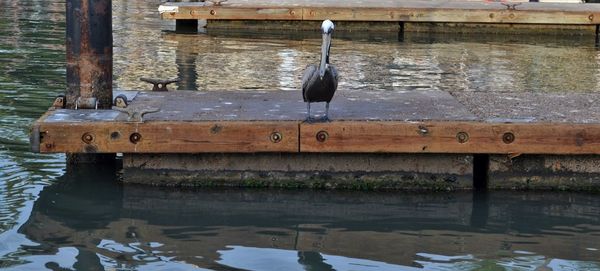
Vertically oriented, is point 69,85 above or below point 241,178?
above

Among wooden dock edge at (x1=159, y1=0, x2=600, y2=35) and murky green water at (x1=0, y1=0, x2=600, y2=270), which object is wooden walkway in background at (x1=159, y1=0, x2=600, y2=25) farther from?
murky green water at (x1=0, y1=0, x2=600, y2=270)

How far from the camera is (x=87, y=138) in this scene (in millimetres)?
9930

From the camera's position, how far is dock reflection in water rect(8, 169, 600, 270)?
8.47m

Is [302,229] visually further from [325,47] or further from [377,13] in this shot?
[377,13]

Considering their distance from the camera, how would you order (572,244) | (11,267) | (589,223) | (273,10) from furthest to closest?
(273,10), (589,223), (572,244), (11,267)

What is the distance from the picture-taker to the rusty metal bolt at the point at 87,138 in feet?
32.6

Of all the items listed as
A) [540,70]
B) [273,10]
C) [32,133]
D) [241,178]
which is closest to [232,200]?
[241,178]

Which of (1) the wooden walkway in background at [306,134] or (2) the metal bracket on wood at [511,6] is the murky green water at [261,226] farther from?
(2) the metal bracket on wood at [511,6]

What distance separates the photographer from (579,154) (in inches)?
400

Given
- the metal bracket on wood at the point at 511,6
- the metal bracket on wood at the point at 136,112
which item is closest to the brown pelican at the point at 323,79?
the metal bracket on wood at the point at 136,112

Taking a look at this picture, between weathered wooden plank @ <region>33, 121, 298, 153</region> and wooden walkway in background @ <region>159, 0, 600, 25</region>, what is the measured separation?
16.1 meters

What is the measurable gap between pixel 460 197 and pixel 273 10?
640 inches

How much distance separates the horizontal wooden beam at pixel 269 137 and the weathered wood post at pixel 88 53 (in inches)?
35.8

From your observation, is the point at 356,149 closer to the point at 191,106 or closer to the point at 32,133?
the point at 191,106
